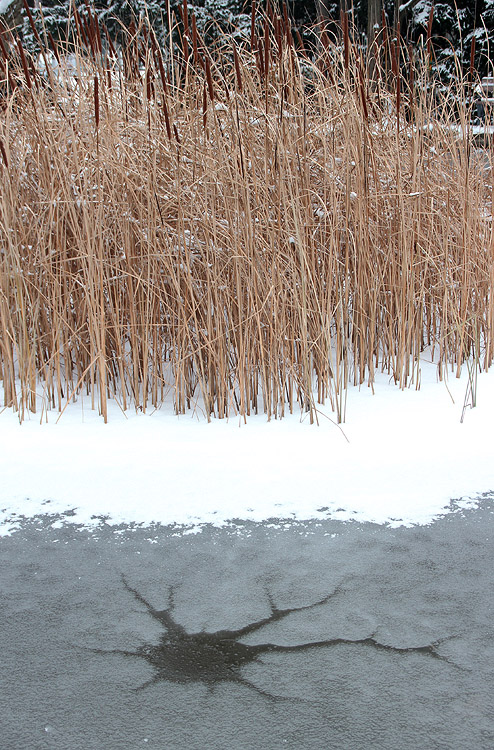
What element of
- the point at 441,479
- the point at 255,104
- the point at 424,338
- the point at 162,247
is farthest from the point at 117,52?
the point at 441,479

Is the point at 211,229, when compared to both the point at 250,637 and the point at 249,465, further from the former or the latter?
the point at 250,637

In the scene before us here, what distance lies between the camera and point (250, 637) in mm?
1723

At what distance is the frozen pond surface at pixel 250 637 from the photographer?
4.69 feet

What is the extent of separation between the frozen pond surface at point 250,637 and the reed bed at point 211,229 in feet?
3.21

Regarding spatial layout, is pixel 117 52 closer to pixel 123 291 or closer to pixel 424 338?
pixel 123 291

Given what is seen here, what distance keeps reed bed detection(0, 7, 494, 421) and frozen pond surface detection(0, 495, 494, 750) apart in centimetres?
98

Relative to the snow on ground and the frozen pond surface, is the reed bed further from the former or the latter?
the frozen pond surface

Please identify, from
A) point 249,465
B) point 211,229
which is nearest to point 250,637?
point 249,465

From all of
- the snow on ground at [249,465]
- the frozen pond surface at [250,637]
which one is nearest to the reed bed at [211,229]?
the snow on ground at [249,465]

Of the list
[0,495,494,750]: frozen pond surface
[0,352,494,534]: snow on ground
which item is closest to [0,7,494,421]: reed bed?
[0,352,494,534]: snow on ground

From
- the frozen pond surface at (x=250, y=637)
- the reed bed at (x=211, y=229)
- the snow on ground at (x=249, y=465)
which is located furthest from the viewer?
the reed bed at (x=211, y=229)

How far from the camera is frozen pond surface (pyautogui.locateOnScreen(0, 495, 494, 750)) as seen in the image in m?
1.43

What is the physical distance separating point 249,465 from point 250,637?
3.36 ft

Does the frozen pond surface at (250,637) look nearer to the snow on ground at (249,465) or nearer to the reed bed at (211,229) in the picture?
the snow on ground at (249,465)
